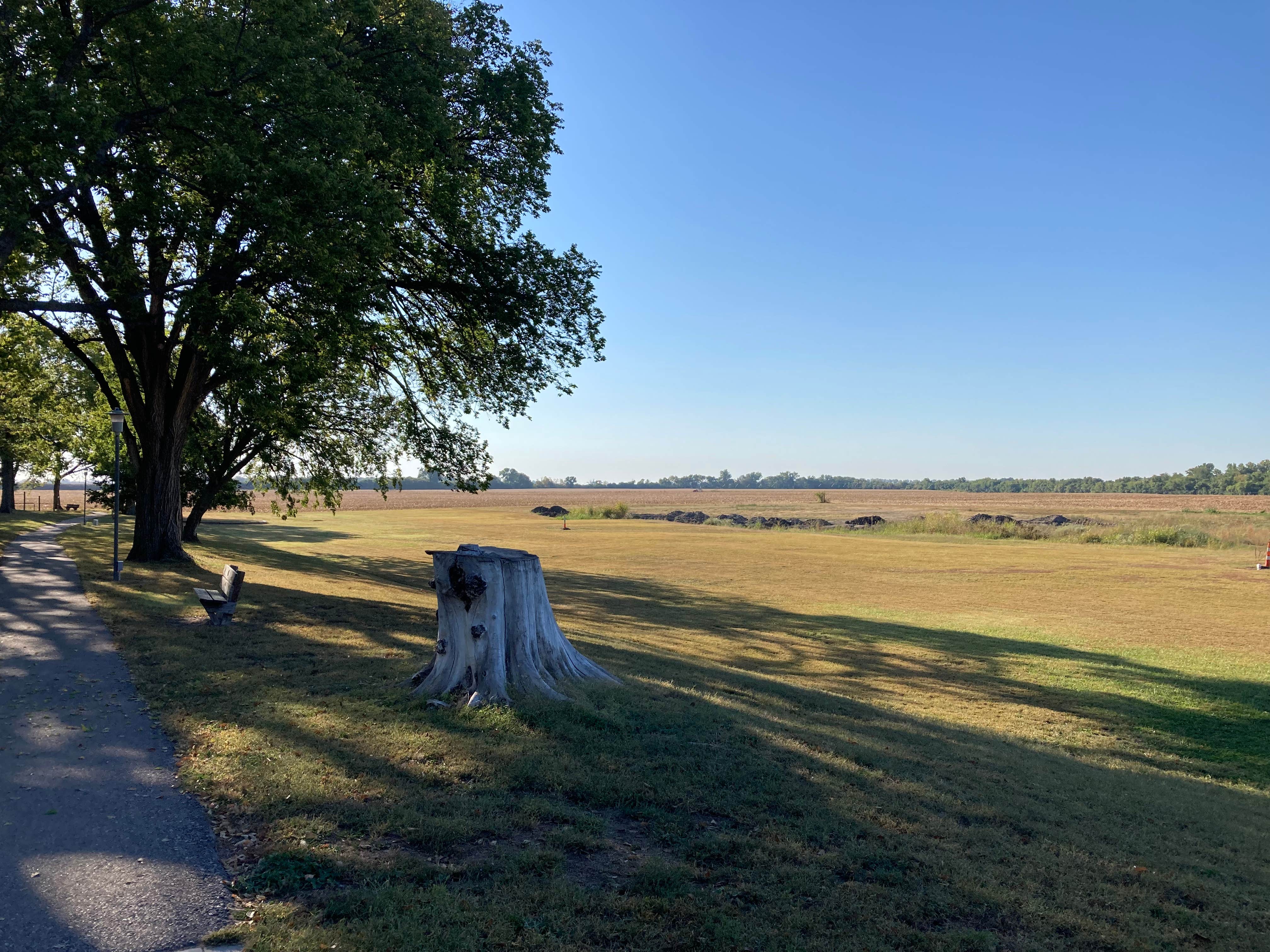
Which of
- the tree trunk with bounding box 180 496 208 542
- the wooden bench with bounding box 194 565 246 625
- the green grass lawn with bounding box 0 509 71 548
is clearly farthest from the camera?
the green grass lawn with bounding box 0 509 71 548

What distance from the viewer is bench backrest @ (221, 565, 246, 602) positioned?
487 inches

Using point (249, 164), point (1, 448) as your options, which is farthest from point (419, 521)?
point (249, 164)

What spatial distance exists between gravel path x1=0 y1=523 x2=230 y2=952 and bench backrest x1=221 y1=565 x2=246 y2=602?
3057mm

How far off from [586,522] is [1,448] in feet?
132

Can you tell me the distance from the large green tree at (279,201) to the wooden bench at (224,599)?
153 inches

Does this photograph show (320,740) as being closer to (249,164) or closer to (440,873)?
(440,873)

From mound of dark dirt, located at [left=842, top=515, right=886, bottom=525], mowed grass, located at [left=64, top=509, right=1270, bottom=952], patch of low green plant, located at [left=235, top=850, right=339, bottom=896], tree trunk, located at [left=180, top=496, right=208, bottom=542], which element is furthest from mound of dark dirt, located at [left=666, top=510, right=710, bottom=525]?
patch of low green plant, located at [left=235, top=850, right=339, bottom=896]

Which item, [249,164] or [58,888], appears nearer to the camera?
[58,888]

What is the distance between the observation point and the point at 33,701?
7.82 m

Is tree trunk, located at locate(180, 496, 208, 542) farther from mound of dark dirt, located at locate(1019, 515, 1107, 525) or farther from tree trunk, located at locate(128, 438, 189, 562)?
mound of dark dirt, located at locate(1019, 515, 1107, 525)

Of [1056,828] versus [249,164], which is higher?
[249,164]

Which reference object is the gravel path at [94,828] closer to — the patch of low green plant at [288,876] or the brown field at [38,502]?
the patch of low green plant at [288,876]

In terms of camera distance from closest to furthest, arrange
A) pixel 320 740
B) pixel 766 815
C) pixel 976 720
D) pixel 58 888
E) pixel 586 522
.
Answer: pixel 58 888 < pixel 766 815 < pixel 320 740 < pixel 976 720 < pixel 586 522

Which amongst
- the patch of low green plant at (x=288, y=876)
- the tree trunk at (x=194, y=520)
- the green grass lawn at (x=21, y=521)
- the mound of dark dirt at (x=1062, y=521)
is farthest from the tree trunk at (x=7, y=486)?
the mound of dark dirt at (x=1062, y=521)
